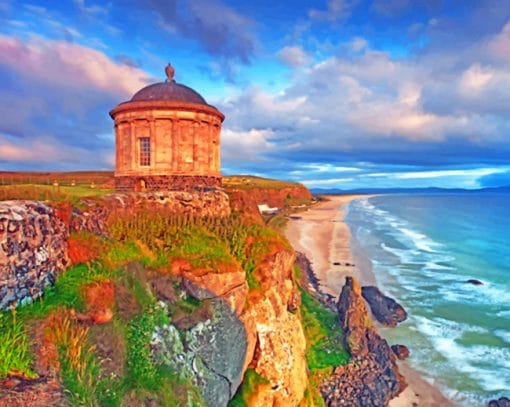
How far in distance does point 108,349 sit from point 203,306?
3.80 meters

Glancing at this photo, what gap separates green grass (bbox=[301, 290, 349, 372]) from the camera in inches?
755

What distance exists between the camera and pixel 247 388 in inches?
509

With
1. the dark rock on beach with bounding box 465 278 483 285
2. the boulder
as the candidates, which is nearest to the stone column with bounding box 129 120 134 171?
the boulder

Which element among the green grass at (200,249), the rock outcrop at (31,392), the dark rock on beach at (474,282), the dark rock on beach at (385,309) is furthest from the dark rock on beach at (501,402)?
the dark rock on beach at (474,282)

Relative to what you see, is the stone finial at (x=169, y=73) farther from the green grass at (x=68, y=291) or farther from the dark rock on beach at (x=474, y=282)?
the dark rock on beach at (x=474, y=282)

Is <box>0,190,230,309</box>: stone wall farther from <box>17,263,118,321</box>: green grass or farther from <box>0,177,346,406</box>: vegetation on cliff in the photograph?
<box>0,177,346,406</box>: vegetation on cliff

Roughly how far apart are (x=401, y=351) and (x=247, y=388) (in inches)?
543

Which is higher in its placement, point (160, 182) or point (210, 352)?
point (160, 182)

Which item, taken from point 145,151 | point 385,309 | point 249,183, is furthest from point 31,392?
point 249,183

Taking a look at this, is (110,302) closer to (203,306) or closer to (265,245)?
(203,306)

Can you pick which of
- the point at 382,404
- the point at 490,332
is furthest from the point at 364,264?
the point at 382,404

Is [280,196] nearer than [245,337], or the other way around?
[245,337]

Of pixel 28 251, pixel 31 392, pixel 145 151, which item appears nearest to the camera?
pixel 31 392

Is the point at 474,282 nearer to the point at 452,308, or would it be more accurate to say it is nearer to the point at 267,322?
the point at 452,308
